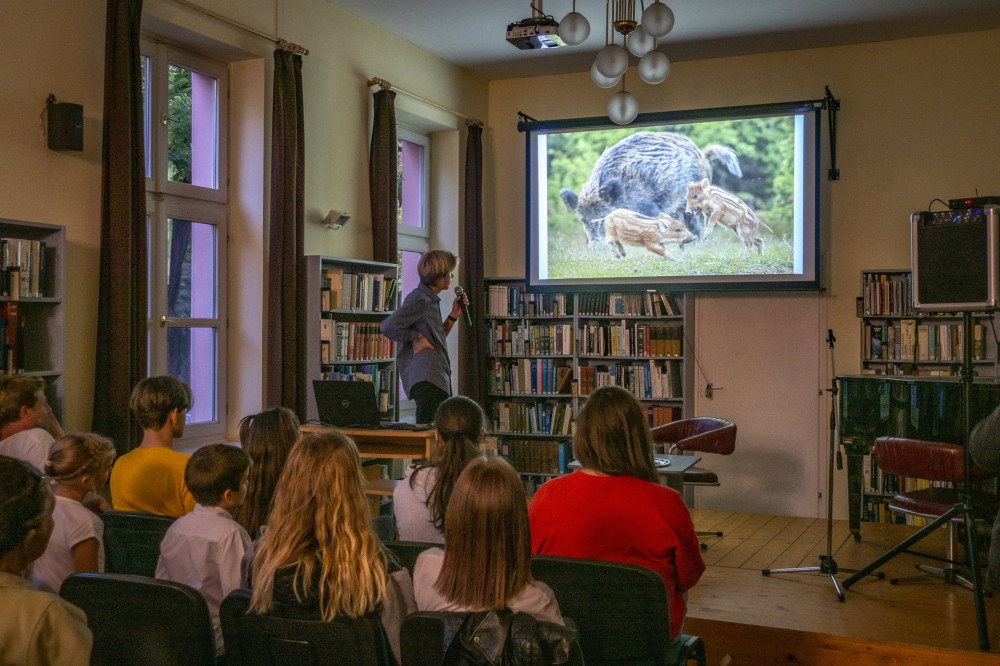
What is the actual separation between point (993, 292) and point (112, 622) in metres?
3.66

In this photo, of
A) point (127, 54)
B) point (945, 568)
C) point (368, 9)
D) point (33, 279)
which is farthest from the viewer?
point (368, 9)

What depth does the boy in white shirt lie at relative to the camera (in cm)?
240

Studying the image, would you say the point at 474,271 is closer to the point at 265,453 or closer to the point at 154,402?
the point at 154,402

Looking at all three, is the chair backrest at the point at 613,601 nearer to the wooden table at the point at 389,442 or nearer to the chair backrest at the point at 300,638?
the chair backrest at the point at 300,638

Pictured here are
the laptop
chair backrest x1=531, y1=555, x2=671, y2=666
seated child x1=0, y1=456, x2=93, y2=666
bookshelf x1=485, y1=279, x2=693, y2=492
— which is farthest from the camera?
bookshelf x1=485, y1=279, x2=693, y2=492

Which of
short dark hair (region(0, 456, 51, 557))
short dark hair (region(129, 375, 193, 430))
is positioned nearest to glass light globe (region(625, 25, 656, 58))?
short dark hair (region(129, 375, 193, 430))

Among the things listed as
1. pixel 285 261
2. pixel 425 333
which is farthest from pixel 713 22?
pixel 285 261

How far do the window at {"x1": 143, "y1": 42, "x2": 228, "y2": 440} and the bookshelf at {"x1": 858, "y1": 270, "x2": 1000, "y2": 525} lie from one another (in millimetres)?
4499

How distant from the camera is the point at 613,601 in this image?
2217 millimetres

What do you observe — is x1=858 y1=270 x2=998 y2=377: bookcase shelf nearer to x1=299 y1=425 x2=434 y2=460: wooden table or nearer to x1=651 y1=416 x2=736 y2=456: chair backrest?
x1=651 y1=416 x2=736 y2=456: chair backrest

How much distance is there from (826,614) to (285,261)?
354cm

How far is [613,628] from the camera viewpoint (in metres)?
2.28

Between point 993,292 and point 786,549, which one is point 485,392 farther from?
point 993,292

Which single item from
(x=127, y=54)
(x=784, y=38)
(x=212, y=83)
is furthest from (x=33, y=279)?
(x=784, y=38)
